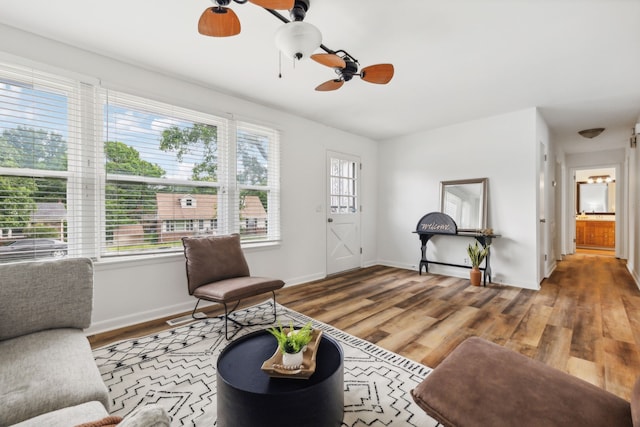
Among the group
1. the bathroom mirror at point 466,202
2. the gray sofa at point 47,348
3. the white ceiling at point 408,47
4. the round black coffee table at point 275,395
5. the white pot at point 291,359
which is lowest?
the round black coffee table at point 275,395

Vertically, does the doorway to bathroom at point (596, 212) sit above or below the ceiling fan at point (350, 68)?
below

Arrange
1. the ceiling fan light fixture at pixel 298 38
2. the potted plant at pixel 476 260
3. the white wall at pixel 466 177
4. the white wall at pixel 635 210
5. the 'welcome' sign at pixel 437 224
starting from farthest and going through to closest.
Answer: the 'welcome' sign at pixel 437 224 → the white wall at pixel 635 210 → the potted plant at pixel 476 260 → the white wall at pixel 466 177 → the ceiling fan light fixture at pixel 298 38

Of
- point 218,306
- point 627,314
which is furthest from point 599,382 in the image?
point 218,306

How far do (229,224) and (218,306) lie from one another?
0.98 metres

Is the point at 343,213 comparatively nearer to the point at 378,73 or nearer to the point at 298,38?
the point at 378,73

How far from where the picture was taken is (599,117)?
4.26 m

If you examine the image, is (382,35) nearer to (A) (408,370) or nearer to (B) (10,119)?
(A) (408,370)

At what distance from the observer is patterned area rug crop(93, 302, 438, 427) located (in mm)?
1576

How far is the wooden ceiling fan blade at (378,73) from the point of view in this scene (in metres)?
2.19

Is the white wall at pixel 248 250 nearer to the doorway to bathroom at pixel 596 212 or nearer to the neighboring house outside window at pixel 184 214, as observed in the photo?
the neighboring house outside window at pixel 184 214

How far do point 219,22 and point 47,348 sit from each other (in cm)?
195

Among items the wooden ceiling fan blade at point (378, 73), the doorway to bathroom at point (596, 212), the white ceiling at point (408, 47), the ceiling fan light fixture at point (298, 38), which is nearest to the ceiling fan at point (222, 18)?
the ceiling fan light fixture at point (298, 38)

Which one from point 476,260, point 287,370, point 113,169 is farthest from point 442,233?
point 113,169

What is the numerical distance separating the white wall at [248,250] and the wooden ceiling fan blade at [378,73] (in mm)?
1925
